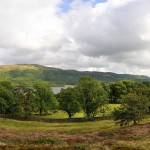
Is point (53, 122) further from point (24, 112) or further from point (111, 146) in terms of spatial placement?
point (111, 146)

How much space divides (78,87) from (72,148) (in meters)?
69.0

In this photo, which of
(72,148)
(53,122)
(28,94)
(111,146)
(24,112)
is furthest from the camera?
(28,94)

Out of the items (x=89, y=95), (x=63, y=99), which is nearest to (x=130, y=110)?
(x=89, y=95)

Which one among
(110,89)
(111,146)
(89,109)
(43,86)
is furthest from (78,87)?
(111,146)

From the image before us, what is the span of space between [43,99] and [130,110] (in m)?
56.0

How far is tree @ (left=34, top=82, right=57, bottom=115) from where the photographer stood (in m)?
111

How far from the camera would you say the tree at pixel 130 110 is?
204ft

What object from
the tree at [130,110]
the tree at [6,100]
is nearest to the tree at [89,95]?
the tree at [6,100]

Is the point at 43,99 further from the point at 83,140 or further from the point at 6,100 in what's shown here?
the point at 83,140

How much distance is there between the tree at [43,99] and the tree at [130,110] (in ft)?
166

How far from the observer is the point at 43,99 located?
113125 mm

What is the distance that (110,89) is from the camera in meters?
151

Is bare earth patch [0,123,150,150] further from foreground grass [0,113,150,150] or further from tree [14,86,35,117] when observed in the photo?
tree [14,86,35,117]

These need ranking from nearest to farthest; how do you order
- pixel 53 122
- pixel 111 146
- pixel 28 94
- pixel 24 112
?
1. pixel 111 146
2. pixel 53 122
3. pixel 24 112
4. pixel 28 94
